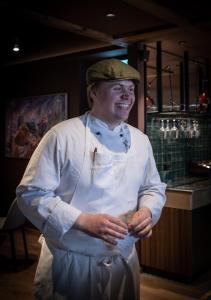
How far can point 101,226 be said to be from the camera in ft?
3.96

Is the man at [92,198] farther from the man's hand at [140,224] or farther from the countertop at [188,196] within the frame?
the countertop at [188,196]

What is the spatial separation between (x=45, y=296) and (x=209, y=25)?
227cm

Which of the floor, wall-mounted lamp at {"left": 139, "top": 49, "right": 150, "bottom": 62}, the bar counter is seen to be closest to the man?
the floor

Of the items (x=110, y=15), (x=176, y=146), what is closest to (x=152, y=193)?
(x=110, y=15)

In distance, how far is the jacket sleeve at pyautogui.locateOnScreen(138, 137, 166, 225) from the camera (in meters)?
1.46

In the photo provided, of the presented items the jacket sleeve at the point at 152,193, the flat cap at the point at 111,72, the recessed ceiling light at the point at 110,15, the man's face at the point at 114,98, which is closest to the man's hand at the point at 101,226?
the jacket sleeve at the point at 152,193

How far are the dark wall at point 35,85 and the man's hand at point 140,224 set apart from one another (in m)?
3.15

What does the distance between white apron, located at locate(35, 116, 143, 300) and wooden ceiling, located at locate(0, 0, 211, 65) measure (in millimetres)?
1284

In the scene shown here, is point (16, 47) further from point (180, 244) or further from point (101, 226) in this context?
point (101, 226)

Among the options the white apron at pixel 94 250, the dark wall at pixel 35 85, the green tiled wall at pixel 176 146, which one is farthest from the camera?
the dark wall at pixel 35 85

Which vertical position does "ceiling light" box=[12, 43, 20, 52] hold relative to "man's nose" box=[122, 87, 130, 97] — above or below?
above

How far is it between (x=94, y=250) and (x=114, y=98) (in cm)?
57

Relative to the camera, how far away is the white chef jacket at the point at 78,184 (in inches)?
49.3

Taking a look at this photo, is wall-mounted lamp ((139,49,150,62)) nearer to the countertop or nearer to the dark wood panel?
the countertop
